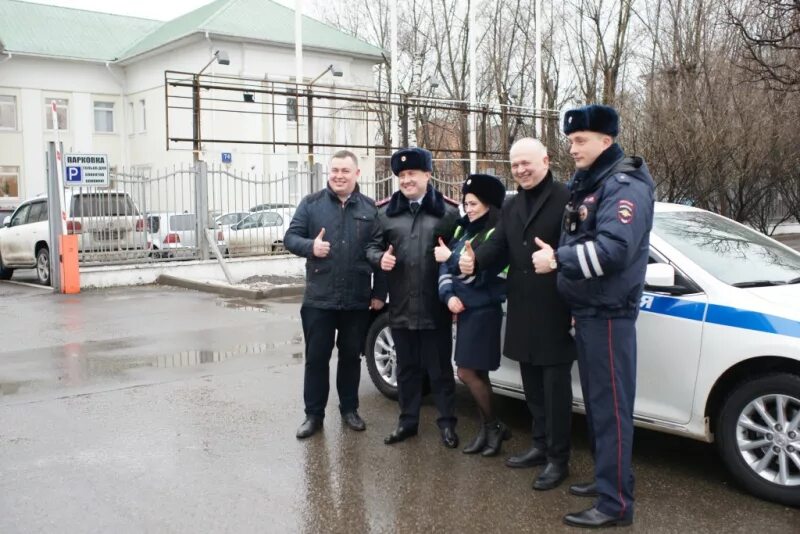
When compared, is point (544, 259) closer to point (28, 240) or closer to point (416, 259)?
point (416, 259)

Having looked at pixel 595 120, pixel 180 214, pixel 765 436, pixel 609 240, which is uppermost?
pixel 595 120

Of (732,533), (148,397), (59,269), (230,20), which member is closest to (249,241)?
(59,269)

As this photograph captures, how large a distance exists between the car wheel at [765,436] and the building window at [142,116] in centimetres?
3543

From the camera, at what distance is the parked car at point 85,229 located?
46.0 ft

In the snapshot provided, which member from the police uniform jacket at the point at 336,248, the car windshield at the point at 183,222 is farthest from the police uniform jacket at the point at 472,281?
the car windshield at the point at 183,222

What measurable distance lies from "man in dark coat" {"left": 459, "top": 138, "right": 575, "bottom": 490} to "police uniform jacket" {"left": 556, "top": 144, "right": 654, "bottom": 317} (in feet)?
1.12

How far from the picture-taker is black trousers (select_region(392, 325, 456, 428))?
5297 millimetres

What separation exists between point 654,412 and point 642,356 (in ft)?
1.07

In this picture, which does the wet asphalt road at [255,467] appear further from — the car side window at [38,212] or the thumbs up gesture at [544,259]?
the car side window at [38,212]

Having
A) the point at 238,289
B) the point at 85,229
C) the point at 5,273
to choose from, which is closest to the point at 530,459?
the point at 238,289

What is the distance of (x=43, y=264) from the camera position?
14.9m

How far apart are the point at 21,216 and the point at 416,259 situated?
1293 cm

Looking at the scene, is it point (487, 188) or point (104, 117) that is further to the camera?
point (104, 117)

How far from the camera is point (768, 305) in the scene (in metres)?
4.32
